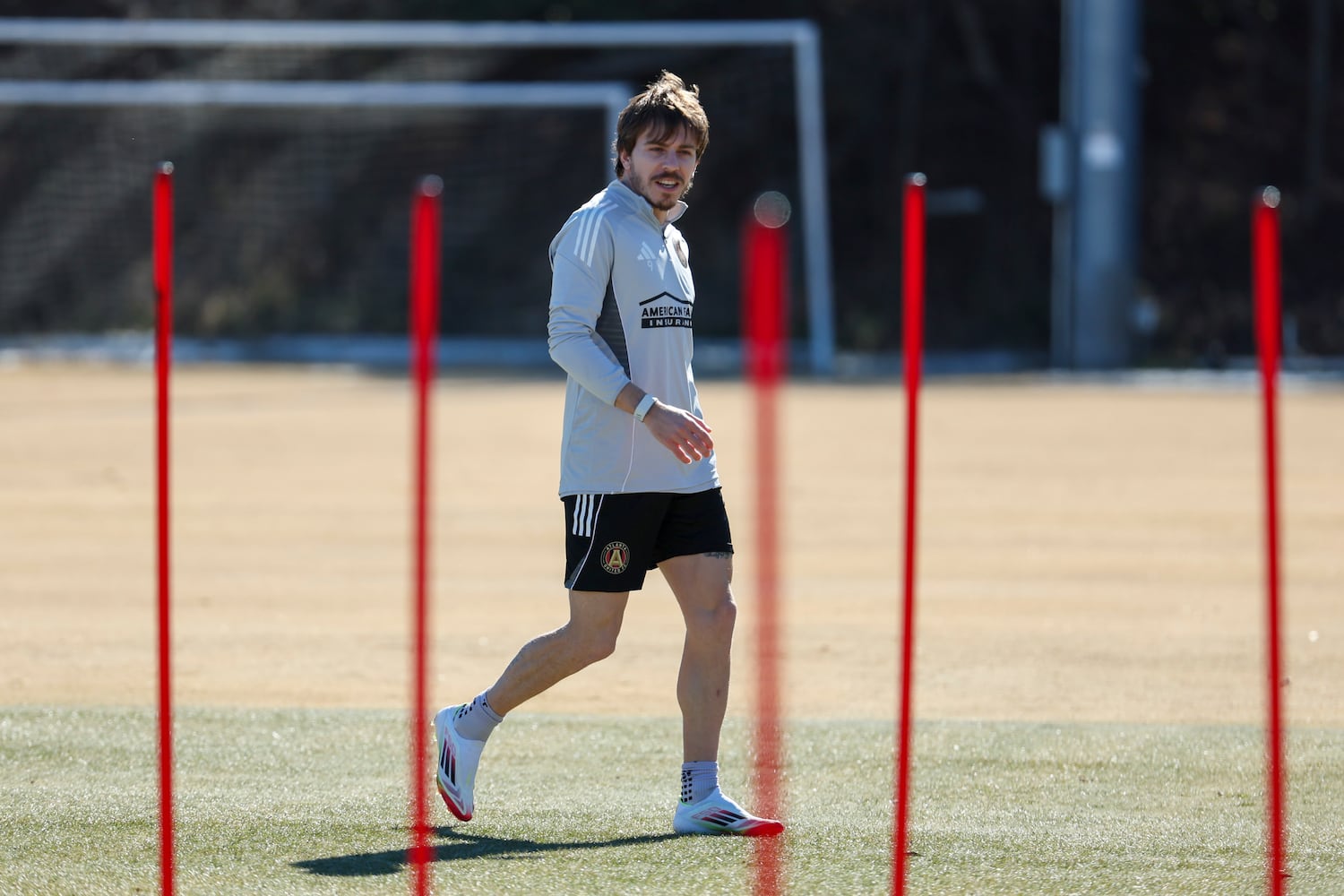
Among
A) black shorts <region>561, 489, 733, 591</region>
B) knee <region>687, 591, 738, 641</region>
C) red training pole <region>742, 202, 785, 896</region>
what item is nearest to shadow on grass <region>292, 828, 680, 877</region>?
knee <region>687, 591, 738, 641</region>

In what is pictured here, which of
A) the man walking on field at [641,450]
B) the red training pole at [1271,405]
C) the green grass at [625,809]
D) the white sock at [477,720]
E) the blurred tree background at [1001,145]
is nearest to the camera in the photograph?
the red training pole at [1271,405]

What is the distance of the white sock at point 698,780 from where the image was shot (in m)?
4.68

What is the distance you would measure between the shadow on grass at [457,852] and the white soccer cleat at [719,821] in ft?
0.16

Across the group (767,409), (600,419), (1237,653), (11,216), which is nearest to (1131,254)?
(11,216)

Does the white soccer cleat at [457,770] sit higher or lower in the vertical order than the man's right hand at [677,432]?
lower

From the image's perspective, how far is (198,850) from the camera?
4.49 metres

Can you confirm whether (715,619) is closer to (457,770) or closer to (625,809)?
(625,809)

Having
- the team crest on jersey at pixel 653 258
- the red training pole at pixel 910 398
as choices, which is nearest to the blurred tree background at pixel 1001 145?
the team crest on jersey at pixel 653 258

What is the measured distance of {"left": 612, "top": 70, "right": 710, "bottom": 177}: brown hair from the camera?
4.65m

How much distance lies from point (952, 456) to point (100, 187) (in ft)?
52.9

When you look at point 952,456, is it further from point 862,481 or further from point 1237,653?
point 1237,653

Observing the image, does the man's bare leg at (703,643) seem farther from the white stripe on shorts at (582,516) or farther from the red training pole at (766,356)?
the red training pole at (766,356)

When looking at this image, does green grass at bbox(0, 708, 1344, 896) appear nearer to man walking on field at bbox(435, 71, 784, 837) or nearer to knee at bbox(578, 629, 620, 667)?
man walking on field at bbox(435, 71, 784, 837)

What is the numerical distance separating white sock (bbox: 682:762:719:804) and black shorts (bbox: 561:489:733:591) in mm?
450
